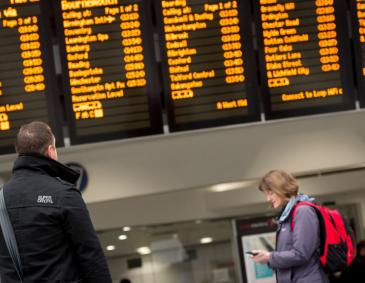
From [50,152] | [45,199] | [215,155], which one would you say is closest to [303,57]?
[215,155]

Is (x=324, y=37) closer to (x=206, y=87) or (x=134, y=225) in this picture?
(x=206, y=87)

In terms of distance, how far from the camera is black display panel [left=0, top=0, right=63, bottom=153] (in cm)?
577

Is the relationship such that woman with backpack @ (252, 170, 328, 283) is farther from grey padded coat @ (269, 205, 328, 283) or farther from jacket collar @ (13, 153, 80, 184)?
jacket collar @ (13, 153, 80, 184)

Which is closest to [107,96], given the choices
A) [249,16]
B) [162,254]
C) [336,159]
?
[249,16]

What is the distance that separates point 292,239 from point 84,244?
1709mm

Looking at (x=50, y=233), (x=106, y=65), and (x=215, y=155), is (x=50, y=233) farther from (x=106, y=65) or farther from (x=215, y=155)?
(x=215, y=155)

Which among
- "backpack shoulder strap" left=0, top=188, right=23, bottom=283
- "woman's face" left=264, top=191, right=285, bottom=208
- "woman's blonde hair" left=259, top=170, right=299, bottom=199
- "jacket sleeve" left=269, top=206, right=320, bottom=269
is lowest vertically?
"jacket sleeve" left=269, top=206, right=320, bottom=269

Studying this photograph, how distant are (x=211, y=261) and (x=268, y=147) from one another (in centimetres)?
175

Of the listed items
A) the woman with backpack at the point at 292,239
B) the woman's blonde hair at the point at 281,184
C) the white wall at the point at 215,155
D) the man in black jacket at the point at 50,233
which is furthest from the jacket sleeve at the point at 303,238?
the white wall at the point at 215,155

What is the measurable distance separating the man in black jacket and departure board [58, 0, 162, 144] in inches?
109

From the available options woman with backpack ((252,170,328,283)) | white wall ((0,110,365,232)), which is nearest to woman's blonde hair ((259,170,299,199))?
woman with backpack ((252,170,328,283))

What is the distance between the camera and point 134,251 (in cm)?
789

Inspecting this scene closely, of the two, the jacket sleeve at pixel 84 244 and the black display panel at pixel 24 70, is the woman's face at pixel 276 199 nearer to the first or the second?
the jacket sleeve at pixel 84 244

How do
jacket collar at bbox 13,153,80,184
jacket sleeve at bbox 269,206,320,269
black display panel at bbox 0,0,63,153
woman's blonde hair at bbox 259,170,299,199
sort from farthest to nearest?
black display panel at bbox 0,0,63,153, woman's blonde hair at bbox 259,170,299,199, jacket sleeve at bbox 269,206,320,269, jacket collar at bbox 13,153,80,184
